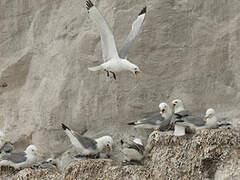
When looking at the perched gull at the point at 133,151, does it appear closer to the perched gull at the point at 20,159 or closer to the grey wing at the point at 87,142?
the grey wing at the point at 87,142

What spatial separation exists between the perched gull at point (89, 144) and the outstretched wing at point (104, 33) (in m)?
1.11

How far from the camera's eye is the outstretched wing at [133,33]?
9172 millimetres

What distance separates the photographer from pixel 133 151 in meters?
8.19

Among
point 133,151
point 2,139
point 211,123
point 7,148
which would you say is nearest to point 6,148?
point 7,148

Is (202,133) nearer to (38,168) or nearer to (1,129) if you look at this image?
(38,168)

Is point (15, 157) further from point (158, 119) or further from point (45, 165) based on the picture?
point (158, 119)

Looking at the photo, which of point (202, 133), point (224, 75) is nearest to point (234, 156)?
point (202, 133)

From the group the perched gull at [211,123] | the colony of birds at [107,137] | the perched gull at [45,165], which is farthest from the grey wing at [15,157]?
the perched gull at [211,123]

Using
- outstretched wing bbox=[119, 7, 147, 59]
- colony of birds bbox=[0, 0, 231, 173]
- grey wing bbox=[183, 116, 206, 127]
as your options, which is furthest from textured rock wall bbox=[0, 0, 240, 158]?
grey wing bbox=[183, 116, 206, 127]

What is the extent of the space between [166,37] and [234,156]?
111 inches

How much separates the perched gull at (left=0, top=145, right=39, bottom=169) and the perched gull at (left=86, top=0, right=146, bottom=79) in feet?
5.05

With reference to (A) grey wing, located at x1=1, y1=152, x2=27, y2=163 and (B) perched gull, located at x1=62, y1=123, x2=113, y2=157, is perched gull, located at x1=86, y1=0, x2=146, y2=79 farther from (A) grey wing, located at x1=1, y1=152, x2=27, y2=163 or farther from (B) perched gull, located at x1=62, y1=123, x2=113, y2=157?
(A) grey wing, located at x1=1, y1=152, x2=27, y2=163

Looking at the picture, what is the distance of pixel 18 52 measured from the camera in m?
11.2

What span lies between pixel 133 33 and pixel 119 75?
0.97 metres
